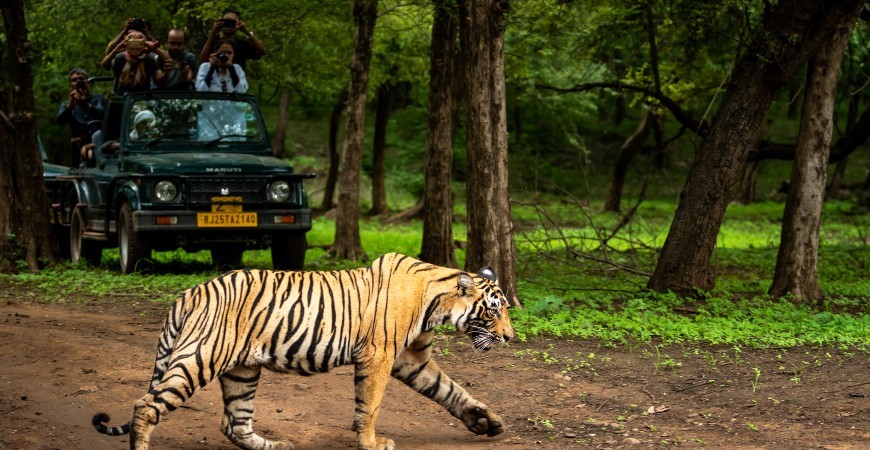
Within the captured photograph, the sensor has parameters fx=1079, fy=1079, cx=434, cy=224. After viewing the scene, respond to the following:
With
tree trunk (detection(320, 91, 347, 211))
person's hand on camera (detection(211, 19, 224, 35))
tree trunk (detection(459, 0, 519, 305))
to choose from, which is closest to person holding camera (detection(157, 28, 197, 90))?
person's hand on camera (detection(211, 19, 224, 35))

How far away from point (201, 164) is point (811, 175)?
701cm

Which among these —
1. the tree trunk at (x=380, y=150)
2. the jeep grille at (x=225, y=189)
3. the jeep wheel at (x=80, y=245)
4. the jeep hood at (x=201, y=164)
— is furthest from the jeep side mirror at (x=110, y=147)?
the tree trunk at (x=380, y=150)

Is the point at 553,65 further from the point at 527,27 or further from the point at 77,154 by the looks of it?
the point at 77,154

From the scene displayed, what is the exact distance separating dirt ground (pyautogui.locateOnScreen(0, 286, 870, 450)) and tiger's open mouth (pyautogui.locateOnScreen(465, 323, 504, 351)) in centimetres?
70

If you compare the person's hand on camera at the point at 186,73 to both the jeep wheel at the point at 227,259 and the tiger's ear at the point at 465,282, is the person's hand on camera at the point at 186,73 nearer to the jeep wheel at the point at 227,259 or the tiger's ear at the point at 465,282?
the jeep wheel at the point at 227,259

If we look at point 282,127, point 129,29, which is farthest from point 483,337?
point 282,127

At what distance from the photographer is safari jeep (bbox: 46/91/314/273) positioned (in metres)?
12.8

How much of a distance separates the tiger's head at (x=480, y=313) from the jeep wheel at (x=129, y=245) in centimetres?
754

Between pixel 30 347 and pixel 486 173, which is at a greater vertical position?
pixel 486 173

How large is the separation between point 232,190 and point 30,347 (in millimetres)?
4514

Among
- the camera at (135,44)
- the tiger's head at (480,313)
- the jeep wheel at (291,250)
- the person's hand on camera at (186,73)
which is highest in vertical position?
the camera at (135,44)

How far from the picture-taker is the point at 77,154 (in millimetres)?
15734

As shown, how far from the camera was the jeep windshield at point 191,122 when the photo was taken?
13.7 metres

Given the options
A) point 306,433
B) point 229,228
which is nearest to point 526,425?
point 306,433
